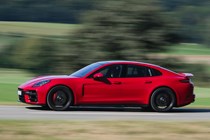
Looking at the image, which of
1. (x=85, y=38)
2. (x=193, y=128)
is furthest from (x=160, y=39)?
(x=193, y=128)

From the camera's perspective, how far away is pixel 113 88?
612 inches

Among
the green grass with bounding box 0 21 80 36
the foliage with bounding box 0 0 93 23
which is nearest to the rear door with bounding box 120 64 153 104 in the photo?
the green grass with bounding box 0 21 80 36

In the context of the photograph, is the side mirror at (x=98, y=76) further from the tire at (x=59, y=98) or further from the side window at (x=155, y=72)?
the side window at (x=155, y=72)

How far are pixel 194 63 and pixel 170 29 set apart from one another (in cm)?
666

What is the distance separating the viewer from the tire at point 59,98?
49.6ft

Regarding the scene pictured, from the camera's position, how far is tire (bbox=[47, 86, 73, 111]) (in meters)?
15.1

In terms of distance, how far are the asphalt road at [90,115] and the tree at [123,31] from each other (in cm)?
2529

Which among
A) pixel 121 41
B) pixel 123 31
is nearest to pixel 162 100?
pixel 123 31

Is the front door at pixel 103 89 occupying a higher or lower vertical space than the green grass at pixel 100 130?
higher

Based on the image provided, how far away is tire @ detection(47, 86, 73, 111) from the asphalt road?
22cm

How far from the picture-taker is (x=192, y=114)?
15.5m

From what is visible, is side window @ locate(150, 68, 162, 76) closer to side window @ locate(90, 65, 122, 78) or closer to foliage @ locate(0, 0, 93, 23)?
side window @ locate(90, 65, 122, 78)

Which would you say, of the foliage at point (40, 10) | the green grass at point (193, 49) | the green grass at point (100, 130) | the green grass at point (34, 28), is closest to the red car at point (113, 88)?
the green grass at point (100, 130)

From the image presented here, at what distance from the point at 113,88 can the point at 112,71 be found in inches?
19.3
